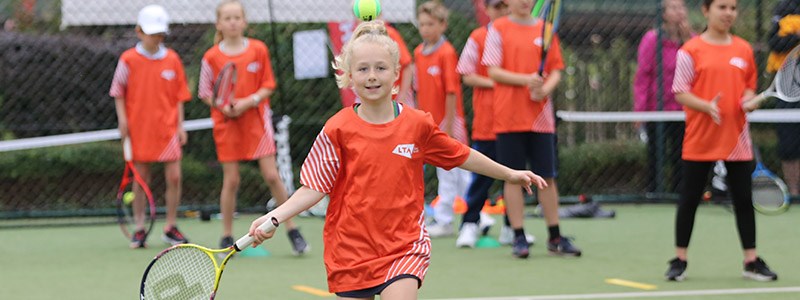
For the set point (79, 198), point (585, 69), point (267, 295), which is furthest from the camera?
→ point (585, 69)

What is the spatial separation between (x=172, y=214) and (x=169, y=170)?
0.28 metres

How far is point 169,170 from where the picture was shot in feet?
26.4

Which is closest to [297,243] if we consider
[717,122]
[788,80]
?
[717,122]

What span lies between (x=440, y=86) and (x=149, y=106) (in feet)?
6.04

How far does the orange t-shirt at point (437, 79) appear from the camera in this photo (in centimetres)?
816

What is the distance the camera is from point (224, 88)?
723cm

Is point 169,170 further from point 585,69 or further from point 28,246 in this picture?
point 585,69

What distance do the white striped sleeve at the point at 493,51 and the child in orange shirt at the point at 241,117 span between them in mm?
1273

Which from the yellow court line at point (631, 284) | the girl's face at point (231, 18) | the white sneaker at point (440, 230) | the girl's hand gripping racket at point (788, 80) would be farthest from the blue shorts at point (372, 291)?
the white sneaker at point (440, 230)

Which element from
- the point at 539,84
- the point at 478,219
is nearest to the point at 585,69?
the point at 478,219

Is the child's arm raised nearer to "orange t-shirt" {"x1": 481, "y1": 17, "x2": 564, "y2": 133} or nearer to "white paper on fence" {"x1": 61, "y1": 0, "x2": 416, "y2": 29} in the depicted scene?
"orange t-shirt" {"x1": 481, "y1": 17, "x2": 564, "y2": 133}

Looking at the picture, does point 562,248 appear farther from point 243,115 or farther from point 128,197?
point 128,197

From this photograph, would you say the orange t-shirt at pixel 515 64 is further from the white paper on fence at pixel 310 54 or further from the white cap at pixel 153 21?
the white paper on fence at pixel 310 54

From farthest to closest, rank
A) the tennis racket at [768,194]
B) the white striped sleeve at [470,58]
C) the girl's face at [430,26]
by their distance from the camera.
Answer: the tennis racket at [768,194] → the girl's face at [430,26] → the white striped sleeve at [470,58]
